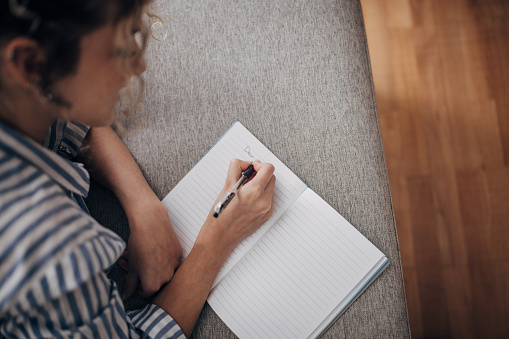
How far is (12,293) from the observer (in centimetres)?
36

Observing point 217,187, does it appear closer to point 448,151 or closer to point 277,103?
point 277,103

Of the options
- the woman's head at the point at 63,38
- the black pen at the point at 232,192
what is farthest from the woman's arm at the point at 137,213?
the woman's head at the point at 63,38

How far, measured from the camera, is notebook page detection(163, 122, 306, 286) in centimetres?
64

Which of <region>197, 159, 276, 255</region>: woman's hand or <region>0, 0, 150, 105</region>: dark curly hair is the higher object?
<region>0, 0, 150, 105</region>: dark curly hair

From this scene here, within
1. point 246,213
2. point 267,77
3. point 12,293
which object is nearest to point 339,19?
point 267,77

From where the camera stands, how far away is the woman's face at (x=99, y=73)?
39cm

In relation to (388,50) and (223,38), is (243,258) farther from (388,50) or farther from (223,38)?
(388,50)

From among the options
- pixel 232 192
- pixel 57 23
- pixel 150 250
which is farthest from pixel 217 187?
pixel 57 23

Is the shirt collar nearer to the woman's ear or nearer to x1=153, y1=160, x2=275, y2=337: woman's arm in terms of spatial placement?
the woman's ear

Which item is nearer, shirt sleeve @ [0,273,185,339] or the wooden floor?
shirt sleeve @ [0,273,185,339]

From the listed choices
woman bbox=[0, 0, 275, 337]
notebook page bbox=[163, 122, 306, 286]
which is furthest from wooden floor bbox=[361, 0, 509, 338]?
woman bbox=[0, 0, 275, 337]

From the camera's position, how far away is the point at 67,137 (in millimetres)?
626

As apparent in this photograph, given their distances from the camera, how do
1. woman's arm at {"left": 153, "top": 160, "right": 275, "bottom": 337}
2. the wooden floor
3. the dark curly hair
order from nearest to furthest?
the dark curly hair
woman's arm at {"left": 153, "top": 160, "right": 275, "bottom": 337}
the wooden floor

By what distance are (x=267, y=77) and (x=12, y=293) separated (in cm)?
55
